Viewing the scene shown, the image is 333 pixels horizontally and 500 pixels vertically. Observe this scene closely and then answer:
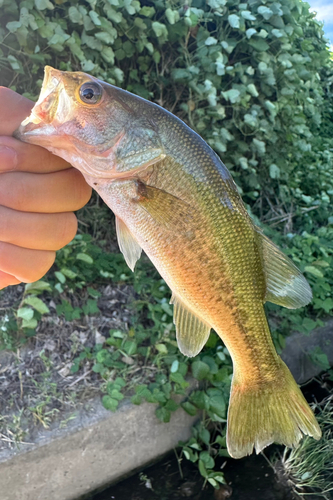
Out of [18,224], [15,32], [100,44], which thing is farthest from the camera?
[100,44]

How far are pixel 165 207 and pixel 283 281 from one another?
0.52 meters

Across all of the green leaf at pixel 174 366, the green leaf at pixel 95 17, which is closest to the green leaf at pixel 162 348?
the green leaf at pixel 174 366

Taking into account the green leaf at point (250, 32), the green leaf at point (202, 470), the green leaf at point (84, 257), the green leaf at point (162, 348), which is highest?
the green leaf at point (250, 32)

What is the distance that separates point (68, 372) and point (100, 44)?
A: 233 cm

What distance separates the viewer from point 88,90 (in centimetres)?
123


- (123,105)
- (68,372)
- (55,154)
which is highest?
(123,105)

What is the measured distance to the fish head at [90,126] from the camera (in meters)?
1.14

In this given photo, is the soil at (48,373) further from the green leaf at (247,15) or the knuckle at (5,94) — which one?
the green leaf at (247,15)

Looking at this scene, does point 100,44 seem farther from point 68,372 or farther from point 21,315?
point 68,372

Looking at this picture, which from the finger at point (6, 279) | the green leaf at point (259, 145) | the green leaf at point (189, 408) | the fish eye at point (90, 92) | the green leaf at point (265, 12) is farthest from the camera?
the green leaf at point (259, 145)

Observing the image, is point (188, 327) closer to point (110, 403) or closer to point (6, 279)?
point (6, 279)

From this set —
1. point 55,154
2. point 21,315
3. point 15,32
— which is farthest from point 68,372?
point 15,32

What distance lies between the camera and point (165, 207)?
50.7 inches

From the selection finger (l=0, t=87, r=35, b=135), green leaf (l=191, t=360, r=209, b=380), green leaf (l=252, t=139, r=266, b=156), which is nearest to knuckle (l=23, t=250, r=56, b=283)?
finger (l=0, t=87, r=35, b=135)
